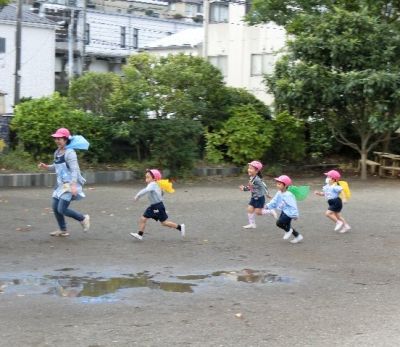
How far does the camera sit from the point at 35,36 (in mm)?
39406

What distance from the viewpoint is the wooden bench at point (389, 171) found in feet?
65.3

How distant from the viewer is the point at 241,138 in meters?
19.2

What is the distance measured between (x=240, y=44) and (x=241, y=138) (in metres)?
15.8

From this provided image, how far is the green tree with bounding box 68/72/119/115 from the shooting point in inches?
773

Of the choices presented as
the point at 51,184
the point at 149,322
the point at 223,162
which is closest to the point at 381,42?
the point at 223,162

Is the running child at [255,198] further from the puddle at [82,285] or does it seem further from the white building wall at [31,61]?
the white building wall at [31,61]

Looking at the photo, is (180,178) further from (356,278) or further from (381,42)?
(356,278)

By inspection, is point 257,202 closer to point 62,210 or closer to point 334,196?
point 334,196

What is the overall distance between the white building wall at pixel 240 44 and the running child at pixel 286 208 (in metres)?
22.5

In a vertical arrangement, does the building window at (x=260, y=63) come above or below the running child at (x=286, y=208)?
above

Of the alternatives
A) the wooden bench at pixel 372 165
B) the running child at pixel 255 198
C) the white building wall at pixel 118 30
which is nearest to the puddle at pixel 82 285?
the running child at pixel 255 198

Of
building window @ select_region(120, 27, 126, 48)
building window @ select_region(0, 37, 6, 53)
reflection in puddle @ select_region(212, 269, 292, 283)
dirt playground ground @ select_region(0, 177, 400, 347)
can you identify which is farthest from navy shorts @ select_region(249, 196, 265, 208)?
building window @ select_region(120, 27, 126, 48)

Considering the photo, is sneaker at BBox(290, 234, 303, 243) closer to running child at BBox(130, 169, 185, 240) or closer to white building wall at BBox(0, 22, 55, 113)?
running child at BBox(130, 169, 185, 240)

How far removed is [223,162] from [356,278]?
1247 centimetres
